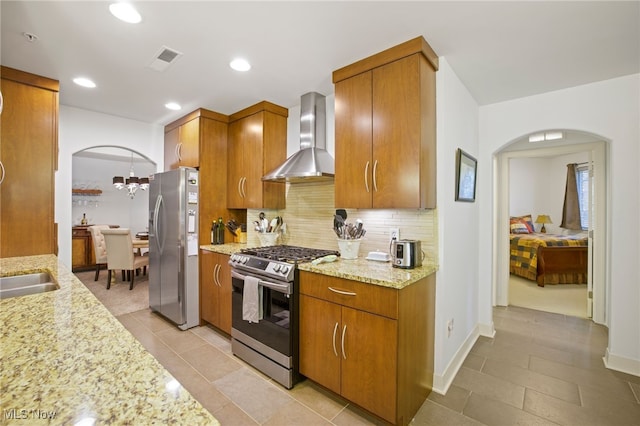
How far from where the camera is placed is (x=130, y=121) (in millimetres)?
3832

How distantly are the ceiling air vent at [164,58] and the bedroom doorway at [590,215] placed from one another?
11.5 feet

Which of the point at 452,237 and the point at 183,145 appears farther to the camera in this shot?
the point at 183,145

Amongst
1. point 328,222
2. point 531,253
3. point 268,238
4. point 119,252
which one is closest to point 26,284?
point 268,238

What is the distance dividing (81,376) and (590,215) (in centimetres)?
514

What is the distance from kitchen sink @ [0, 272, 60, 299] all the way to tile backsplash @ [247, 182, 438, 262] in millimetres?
1895

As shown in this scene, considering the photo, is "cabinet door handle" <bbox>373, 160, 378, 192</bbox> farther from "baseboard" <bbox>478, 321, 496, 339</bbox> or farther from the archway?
the archway

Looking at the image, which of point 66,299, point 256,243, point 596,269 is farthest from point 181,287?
point 596,269

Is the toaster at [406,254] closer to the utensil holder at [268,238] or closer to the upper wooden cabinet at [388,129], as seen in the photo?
the upper wooden cabinet at [388,129]

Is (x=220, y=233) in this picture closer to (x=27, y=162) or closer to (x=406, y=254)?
(x=27, y=162)

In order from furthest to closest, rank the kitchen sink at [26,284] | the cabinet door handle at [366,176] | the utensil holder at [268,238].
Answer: the utensil holder at [268,238] < the cabinet door handle at [366,176] < the kitchen sink at [26,284]

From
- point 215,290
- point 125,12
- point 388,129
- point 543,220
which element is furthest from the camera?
point 543,220

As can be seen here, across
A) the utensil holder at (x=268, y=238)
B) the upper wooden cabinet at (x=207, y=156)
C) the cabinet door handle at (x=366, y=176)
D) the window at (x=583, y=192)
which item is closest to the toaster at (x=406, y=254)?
the cabinet door handle at (x=366, y=176)

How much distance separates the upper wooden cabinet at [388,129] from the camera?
2.04 m

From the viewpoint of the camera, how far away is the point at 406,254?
2.07 metres
